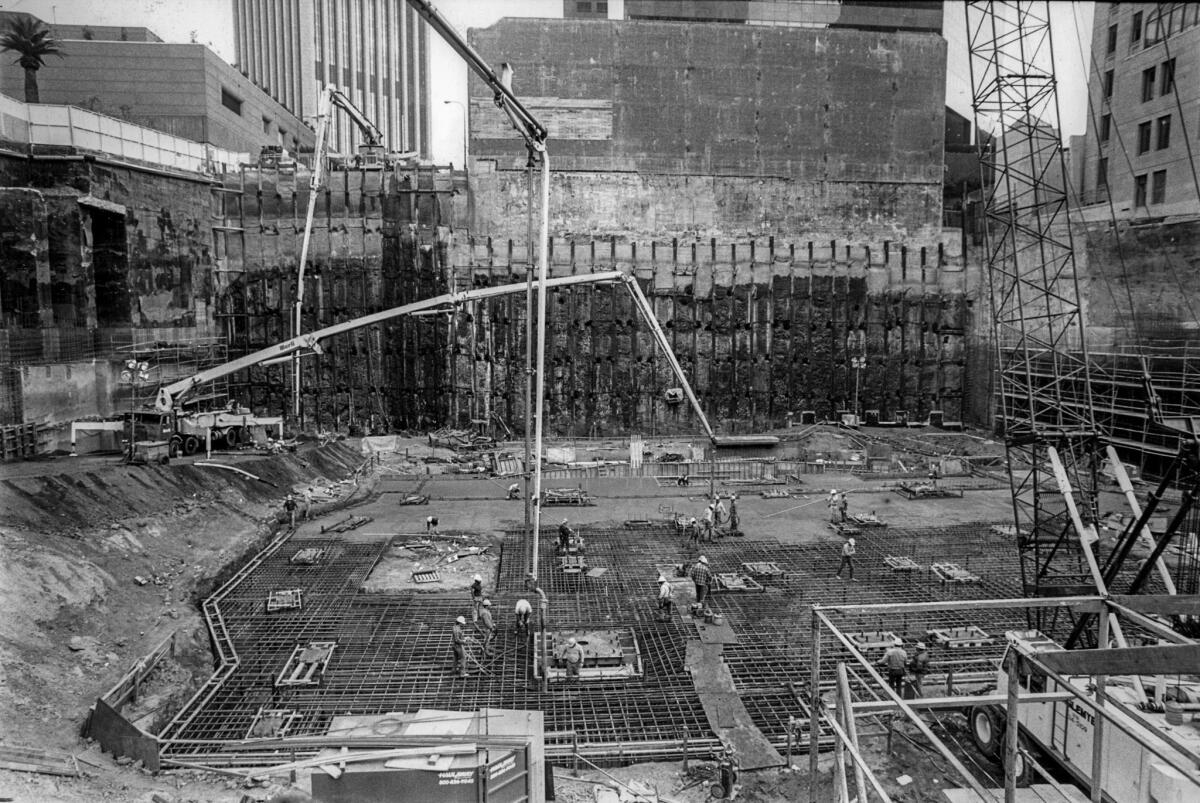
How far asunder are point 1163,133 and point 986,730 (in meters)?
30.9

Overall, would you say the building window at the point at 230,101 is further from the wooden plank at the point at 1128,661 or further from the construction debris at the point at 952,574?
the wooden plank at the point at 1128,661

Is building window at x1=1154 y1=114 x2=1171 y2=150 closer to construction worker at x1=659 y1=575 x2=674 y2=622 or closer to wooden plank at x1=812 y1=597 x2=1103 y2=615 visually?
construction worker at x1=659 y1=575 x2=674 y2=622

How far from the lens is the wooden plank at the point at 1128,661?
527cm

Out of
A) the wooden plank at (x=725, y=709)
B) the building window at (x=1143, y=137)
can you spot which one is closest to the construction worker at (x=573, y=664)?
the wooden plank at (x=725, y=709)

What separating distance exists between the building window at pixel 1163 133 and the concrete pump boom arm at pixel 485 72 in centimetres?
2758

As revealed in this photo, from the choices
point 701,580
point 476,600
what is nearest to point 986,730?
point 701,580

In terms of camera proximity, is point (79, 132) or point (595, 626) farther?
point (79, 132)

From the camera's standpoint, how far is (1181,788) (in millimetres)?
8398

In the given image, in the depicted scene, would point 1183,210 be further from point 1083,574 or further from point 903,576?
point 903,576

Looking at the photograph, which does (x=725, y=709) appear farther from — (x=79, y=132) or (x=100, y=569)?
(x=79, y=132)

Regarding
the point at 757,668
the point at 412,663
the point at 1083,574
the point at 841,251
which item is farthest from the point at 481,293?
the point at 841,251

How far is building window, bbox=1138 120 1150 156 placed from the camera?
33406mm

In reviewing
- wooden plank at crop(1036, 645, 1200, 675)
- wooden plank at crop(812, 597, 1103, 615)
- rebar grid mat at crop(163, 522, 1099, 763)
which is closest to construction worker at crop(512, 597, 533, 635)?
rebar grid mat at crop(163, 522, 1099, 763)

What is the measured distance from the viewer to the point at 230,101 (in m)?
52.3
